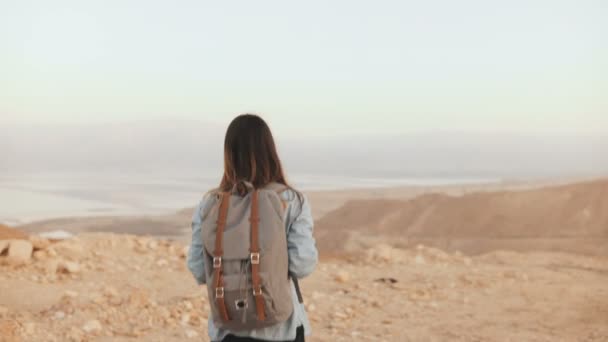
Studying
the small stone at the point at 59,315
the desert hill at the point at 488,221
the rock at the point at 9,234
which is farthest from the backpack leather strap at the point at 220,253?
the desert hill at the point at 488,221

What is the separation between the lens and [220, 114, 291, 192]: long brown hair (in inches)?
106

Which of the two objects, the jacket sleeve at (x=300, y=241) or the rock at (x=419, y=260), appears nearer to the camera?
the jacket sleeve at (x=300, y=241)

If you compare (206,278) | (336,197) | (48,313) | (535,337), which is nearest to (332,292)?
(535,337)

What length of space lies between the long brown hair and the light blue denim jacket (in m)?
0.11

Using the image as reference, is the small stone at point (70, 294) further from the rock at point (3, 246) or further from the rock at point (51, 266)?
the rock at point (3, 246)

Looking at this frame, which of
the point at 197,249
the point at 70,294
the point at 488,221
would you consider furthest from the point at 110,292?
the point at 488,221

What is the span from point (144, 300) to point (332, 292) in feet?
7.92

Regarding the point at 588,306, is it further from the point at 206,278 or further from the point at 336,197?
the point at 336,197

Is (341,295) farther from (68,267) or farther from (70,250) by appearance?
(70,250)

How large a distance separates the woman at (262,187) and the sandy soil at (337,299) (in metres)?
3.72

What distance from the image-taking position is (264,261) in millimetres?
2646

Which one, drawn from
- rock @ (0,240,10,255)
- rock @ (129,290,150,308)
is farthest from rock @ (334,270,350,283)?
rock @ (0,240,10,255)

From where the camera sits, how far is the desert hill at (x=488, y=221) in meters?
21.6

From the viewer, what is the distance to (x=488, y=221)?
26.0 meters
